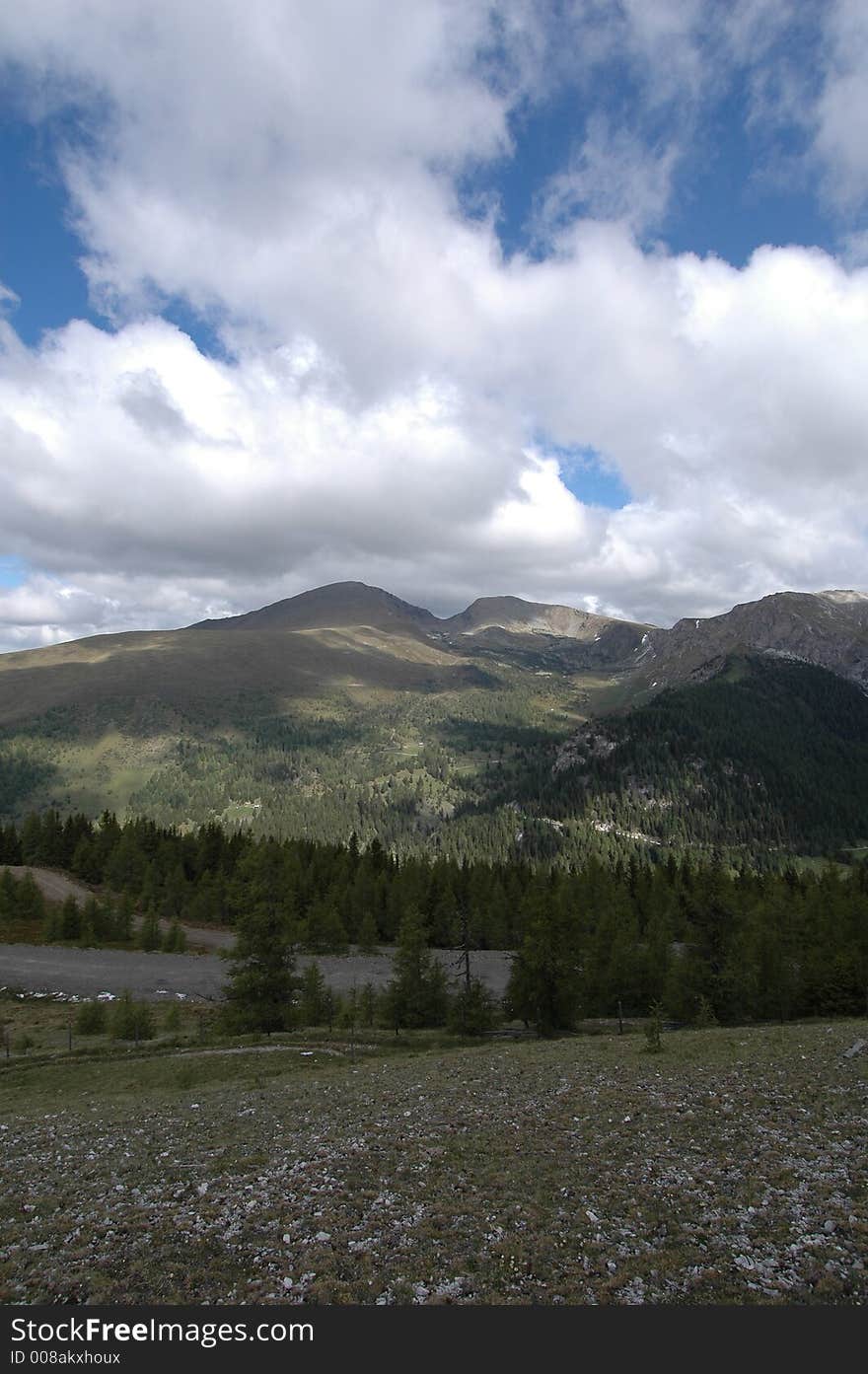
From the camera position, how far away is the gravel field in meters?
66.1

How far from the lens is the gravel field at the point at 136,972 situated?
6606 cm

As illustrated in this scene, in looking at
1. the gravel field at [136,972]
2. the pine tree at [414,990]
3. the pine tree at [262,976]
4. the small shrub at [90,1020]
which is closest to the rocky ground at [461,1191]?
the pine tree at [262,976]

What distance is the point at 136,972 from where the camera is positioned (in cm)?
7144

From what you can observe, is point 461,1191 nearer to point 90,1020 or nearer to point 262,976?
point 262,976

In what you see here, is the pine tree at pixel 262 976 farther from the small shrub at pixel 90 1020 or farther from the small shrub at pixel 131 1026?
the small shrub at pixel 90 1020

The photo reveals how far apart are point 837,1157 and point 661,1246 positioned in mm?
7088

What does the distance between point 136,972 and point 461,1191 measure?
72323mm

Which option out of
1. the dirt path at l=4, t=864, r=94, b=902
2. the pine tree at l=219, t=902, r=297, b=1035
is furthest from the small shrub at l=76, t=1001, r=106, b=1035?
the dirt path at l=4, t=864, r=94, b=902

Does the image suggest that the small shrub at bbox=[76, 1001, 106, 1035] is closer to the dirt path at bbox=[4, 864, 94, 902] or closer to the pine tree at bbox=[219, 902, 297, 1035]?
the pine tree at bbox=[219, 902, 297, 1035]

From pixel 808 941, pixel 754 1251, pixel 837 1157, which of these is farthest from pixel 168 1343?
pixel 808 941

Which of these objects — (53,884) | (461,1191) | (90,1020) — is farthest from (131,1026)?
(53,884)

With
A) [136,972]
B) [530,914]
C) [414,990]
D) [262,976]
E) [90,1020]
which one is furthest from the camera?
[136,972]

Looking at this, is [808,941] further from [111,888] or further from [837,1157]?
[111,888]

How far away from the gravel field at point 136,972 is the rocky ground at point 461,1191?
4559 cm
